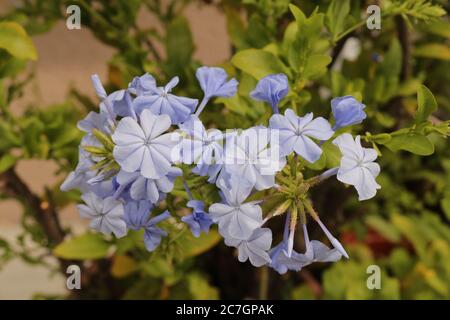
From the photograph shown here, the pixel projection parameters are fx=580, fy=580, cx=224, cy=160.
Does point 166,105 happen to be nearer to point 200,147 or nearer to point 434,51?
point 200,147

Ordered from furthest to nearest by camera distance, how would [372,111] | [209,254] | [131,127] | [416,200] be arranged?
1. [416,200]
2. [209,254]
3. [372,111]
4. [131,127]

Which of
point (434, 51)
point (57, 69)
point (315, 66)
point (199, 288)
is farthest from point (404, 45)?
point (57, 69)

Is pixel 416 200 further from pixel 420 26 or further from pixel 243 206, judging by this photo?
pixel 243 206

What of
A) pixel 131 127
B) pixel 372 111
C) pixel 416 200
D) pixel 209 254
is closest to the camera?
pixel 131 127

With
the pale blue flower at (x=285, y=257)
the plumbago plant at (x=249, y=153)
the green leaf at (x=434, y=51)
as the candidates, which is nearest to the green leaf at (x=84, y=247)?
the plumbago plant at (x=249, y=153)

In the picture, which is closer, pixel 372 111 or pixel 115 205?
pixel 115 205

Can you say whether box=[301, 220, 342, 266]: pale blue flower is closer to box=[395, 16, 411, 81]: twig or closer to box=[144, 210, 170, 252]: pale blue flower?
box=[144, 210, 170, 252]: pale blue flower

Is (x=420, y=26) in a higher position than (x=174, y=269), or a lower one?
higher

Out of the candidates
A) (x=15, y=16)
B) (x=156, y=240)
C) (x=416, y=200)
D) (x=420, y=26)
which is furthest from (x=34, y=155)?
(x=416, y=200)

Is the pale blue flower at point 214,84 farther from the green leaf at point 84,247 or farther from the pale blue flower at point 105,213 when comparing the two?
the green leaf at point 84,247
